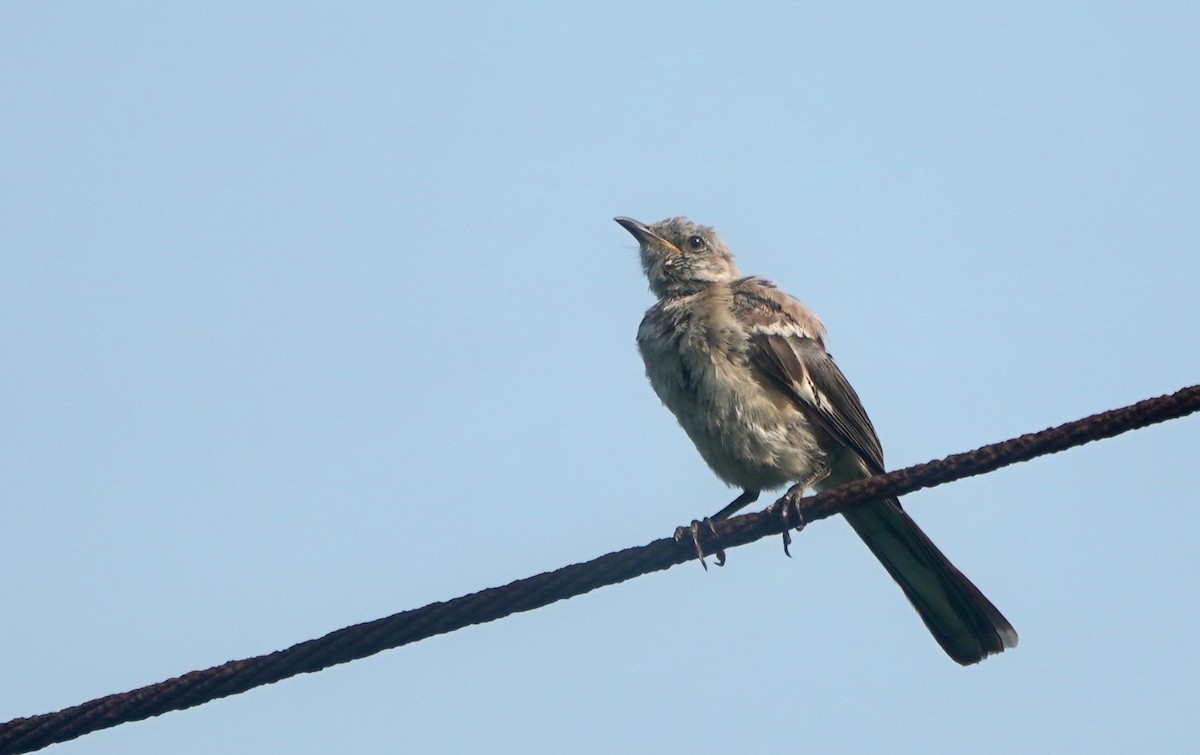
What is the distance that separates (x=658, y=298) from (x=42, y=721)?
567cm

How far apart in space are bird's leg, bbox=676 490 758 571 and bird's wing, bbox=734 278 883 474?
25.5 inches

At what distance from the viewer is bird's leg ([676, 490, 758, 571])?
6.22 metres

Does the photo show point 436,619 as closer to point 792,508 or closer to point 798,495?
point 792,508

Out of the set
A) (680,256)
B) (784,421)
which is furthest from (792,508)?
(680,256)

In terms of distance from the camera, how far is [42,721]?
474 centimetres

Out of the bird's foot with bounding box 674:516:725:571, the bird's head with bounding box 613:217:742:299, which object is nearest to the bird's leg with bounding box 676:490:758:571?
the bird's foot with bounding box 674:516:725:571

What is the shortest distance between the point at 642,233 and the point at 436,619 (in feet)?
18.4

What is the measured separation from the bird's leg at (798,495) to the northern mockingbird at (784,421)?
17 mm

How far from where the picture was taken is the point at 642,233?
1016 cm

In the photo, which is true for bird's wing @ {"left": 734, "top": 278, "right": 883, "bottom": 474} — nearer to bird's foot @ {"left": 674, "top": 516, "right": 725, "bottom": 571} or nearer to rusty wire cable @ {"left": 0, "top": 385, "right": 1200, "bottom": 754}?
bird's foot @ {"left": 674, "top": 516, "right": 725, "bottom": 571}

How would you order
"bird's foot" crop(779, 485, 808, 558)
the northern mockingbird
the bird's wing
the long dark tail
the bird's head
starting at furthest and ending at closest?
1. the bird's head
2. the bird's wing
3. the northern mockingbird
4. the long dark tail
5. "bird's foot" crop(779, 485, 808, 558)

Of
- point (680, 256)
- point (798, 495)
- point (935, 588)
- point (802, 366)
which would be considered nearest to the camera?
point (798, 495)

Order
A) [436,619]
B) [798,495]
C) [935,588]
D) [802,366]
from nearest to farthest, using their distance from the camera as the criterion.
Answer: [436,619], [798,495], [935,588], [802,366]

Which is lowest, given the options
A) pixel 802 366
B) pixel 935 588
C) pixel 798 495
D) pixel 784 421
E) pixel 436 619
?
pixel 935 588
